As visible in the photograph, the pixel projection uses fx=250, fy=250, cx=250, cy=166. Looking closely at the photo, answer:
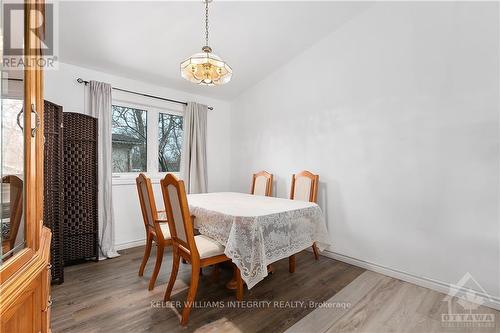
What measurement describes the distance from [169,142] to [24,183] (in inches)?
121

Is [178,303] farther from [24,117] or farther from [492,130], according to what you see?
[492,130]

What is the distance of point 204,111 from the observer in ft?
13.3

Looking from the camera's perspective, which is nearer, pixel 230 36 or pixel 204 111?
pixel 230 36

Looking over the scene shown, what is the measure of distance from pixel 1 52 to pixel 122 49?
2350 mm

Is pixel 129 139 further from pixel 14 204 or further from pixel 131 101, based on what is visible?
pixel 14 204

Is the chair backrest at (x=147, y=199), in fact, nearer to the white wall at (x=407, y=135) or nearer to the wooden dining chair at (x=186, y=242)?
the wooden dining chair at (x=186, y=242)

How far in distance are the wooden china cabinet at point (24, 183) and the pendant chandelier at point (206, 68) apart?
1.19 metres

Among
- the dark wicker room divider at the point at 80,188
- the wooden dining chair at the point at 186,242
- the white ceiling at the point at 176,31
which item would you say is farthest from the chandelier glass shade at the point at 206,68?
the dark wicker room divider at the point at 80,188

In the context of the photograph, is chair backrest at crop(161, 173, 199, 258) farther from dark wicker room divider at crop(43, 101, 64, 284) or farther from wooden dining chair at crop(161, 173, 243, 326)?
dark wicker room divider at crop(43, 101, 64, 284)

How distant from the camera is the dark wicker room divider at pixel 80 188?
2664 mm

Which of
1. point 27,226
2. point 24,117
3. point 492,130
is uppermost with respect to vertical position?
point 492,130

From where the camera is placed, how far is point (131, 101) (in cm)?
341

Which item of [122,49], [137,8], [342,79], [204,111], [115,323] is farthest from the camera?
[204,111]

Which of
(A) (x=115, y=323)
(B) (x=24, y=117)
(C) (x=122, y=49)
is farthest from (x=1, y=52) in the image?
(C) (x=122, y=49)
